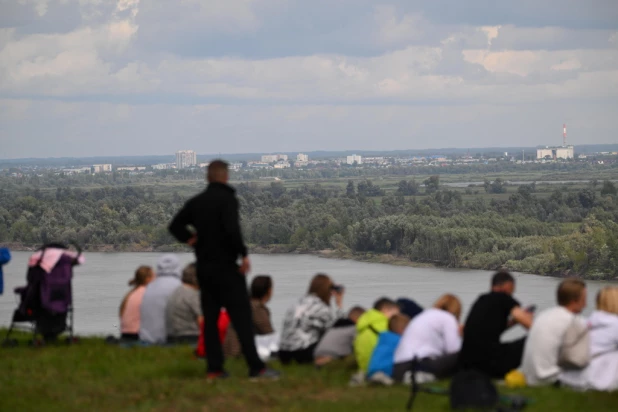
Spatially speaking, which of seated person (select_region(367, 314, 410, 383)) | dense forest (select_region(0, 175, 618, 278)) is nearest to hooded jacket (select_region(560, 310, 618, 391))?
seated person (select_region(367, 314, 410, 383))

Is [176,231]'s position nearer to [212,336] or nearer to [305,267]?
[212,336]

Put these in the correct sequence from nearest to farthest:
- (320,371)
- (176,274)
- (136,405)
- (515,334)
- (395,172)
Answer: (136,405), (320,371), (176,274), (515,334), (395,172)

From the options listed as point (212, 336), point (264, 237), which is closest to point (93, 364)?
point (212, 336)

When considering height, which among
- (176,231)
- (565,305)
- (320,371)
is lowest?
(320,371)

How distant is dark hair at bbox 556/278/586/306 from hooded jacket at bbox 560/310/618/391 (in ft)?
1.03

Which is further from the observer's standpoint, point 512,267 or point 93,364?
point 512,267

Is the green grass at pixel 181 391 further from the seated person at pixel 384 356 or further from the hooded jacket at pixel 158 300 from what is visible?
the hooded jacket at pixel 158 300

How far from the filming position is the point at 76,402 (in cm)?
664

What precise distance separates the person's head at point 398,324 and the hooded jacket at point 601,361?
4.13ft

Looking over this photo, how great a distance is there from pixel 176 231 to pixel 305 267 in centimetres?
5460

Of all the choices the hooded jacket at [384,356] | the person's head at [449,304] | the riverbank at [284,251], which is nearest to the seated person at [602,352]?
the person's head at [449,304]

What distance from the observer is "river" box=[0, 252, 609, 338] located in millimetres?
36062

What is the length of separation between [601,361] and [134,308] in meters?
4.64

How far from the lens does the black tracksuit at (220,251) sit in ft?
23.0
